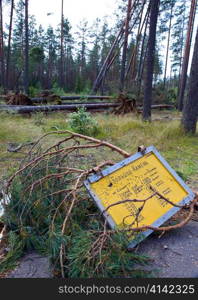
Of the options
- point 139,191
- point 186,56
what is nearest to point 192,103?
point 139,191

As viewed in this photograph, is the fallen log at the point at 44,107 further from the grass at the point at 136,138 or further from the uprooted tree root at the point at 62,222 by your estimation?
the uprooted tree root at the point at 62,222

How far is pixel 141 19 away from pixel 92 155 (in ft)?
57.0

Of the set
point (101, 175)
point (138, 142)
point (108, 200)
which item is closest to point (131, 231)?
point (108, 200)

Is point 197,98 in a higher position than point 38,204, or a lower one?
higher

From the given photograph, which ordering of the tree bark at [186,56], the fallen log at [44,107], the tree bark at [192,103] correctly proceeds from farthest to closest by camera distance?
the tree bark at [186,56]
the fallen log at [44,107]
the tree bark at [192,103]

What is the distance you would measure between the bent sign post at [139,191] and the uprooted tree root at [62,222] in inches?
2.4

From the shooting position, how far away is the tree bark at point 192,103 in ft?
19.2

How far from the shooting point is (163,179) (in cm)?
212

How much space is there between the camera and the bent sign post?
6.16ft

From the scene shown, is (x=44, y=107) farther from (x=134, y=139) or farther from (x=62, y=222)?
(x=62, y=222)

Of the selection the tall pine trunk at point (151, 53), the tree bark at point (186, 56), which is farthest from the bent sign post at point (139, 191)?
the tree bark at point (186, 56)

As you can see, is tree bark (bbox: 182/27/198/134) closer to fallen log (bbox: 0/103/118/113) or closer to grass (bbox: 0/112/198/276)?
grass (bbox: 0/112/198/276)

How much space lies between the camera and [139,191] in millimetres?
2014

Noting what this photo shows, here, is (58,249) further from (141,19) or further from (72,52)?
(72,52)
